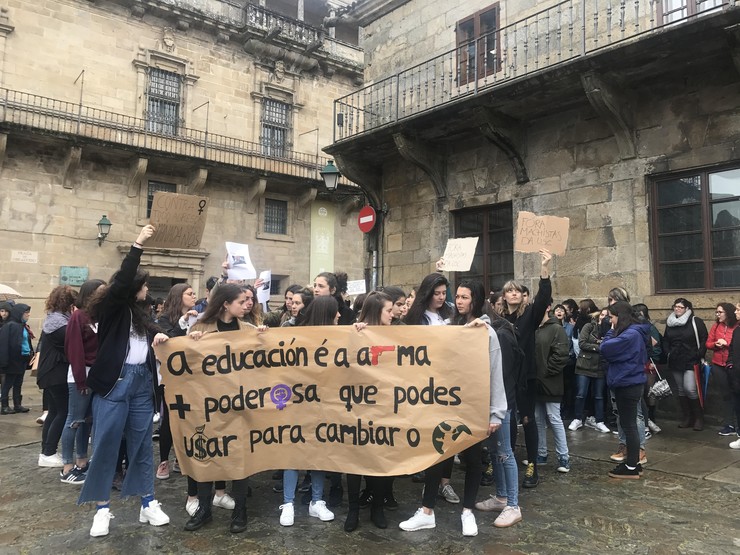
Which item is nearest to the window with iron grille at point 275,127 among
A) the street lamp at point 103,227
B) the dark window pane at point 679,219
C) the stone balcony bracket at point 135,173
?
the stone balcony bracket at point 135,173

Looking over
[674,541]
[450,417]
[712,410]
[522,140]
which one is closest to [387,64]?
[522,140]

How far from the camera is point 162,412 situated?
16.8ft

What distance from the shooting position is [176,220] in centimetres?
558

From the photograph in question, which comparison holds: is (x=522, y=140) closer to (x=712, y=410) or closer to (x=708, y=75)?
(x=708, y=75)

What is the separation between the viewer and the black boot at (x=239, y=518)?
400cm

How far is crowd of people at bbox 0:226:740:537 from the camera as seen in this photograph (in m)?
4.03

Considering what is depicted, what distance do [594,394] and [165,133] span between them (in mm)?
18886

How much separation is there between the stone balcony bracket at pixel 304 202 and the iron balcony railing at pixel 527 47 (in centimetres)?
1144

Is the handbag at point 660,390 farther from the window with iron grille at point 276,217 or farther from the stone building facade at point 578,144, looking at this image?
the window with iron grille at point 276,217

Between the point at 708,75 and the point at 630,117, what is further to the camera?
the point at 630,117

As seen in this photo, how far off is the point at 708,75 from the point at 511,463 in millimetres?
6504

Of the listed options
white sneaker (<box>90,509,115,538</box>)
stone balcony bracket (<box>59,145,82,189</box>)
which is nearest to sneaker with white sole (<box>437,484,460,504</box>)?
white sneaker (<box>90,509,115,538</box>)

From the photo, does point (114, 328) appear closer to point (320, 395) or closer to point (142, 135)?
point (320, 395)

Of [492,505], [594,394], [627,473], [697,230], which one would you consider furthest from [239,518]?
[697,230]
